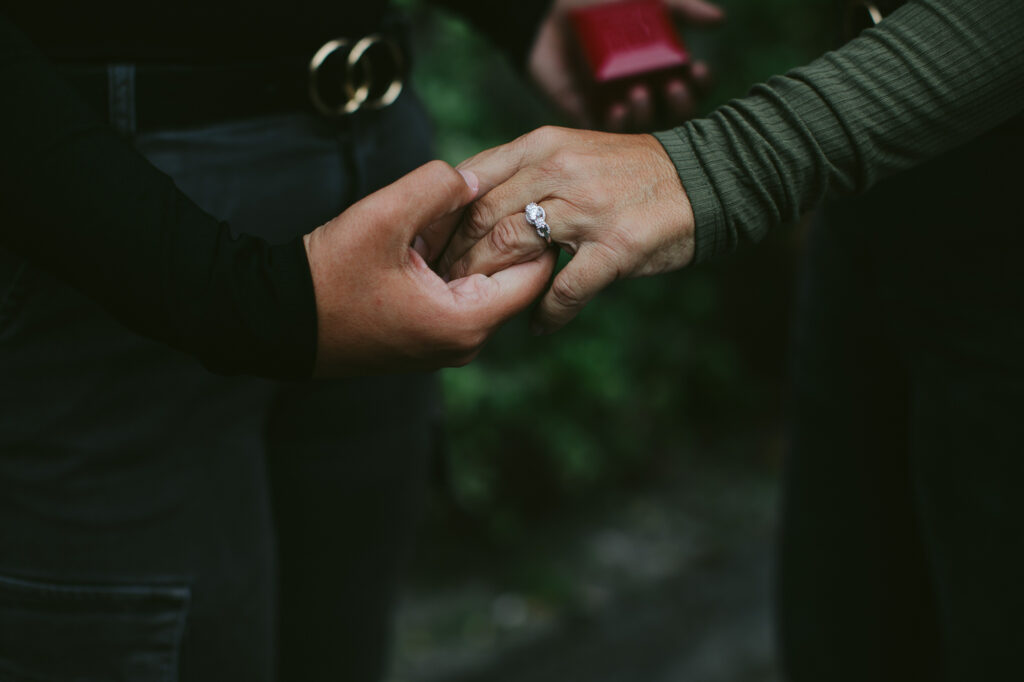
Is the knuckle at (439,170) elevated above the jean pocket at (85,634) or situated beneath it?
elevated above

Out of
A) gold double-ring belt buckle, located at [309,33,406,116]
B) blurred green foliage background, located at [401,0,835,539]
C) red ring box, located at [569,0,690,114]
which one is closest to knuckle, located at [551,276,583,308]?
gold double-ring belt buckle, located at [309,33,406,116]

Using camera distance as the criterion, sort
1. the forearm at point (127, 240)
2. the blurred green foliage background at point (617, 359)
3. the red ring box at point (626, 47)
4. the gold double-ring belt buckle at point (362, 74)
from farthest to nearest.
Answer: the blurred green foliage background at point (617, 359)
the red ring box at point (626, 47)
the gold double-ring belt buckle at point (362, 74)
the forearm at point (127, 240)

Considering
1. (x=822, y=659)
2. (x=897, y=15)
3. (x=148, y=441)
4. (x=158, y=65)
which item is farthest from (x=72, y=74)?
(x=822, y=659)

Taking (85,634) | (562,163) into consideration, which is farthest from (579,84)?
(85,634)

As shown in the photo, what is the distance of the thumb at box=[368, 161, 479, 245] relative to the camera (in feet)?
2.92

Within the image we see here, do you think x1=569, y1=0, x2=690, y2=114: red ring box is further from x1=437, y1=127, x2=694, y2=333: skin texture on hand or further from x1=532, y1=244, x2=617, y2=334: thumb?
x1=532, y1=244, x2=617, y2=334: thumb

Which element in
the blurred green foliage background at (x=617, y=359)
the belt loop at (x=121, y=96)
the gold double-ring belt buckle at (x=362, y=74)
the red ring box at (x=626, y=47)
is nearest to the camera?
the belt loop at (x=121, y=96)

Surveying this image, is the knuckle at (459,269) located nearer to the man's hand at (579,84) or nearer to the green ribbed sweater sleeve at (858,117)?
the green ribbed sweater sleeve at (858,117)

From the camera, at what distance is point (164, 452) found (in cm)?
107

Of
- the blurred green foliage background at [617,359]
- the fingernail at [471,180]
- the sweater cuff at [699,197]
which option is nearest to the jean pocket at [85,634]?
the fingernail at [471,180]

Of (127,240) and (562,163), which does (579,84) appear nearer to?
(562,163)

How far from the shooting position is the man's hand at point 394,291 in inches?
35.0

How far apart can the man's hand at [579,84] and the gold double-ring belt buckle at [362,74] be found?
16.3 inches

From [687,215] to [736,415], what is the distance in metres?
2.84
